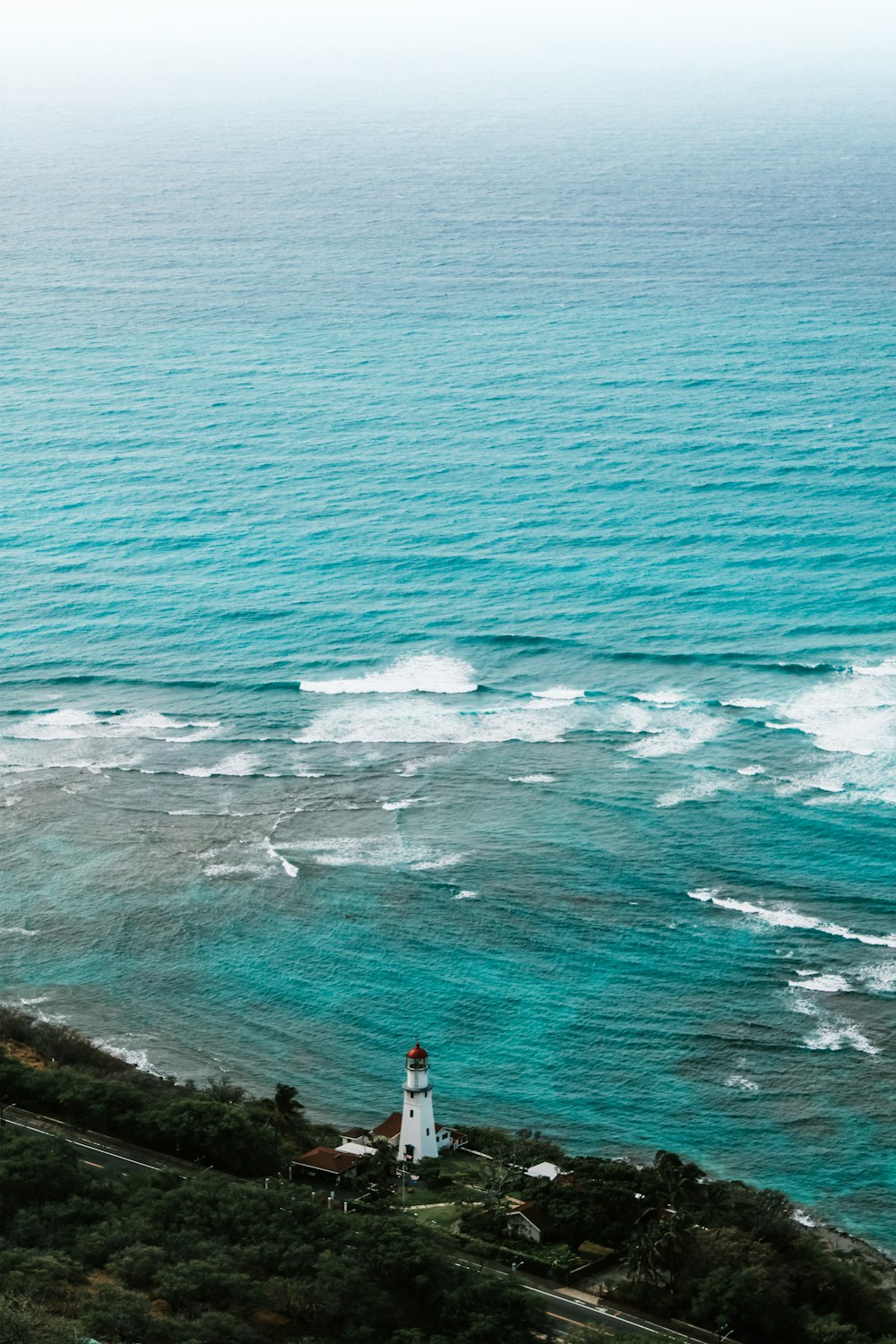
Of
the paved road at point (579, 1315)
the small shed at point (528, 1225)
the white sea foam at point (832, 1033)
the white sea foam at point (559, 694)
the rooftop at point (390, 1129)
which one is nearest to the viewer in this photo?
the paved road at point (579, 1315)

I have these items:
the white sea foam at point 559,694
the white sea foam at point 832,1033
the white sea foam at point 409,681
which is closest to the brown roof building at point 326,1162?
the white sea foam at point 832,1033

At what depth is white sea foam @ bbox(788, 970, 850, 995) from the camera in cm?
8075

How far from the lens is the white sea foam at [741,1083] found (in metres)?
75.1

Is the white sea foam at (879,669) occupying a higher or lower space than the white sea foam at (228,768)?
higher

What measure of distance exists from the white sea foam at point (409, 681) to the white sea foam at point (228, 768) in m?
8.72

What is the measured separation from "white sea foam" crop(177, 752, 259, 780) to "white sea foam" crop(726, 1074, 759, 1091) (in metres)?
37.5

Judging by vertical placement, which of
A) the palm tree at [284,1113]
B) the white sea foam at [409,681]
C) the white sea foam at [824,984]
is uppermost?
the white sea foam at [409,681]

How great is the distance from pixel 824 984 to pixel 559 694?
3210 centimetres

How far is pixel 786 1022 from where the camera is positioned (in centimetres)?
7875

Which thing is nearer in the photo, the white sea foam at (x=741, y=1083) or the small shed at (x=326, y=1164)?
the small shed at (x=326, y=1164)

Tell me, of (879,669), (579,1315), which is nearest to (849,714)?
(879,669)

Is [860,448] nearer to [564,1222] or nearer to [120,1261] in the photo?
[564,1222]

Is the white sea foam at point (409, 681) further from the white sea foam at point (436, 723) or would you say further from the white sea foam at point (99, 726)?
the white sea foam at point (99, 726)

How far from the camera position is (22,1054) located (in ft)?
251
